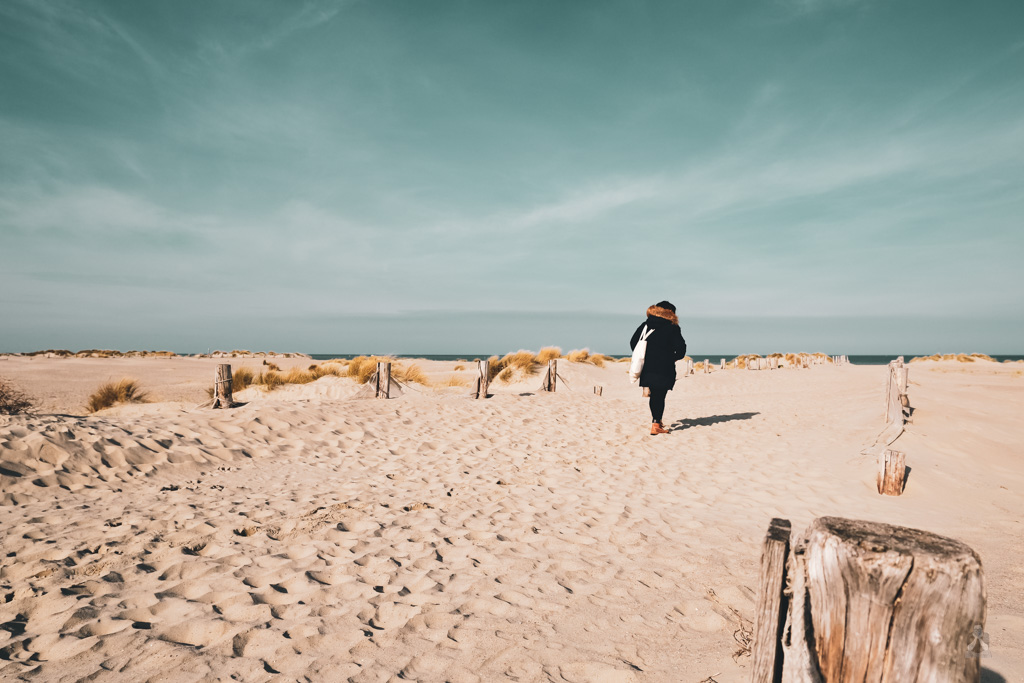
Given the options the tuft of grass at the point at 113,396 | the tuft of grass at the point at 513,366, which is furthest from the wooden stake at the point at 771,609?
the tuft of grass at the point at 513,366

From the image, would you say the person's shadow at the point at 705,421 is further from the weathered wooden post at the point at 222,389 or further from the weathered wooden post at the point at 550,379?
the weathered wooden post at the point at 222,389

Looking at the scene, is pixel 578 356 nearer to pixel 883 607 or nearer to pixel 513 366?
pixel 513 366

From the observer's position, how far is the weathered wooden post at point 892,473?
5473 millimetres

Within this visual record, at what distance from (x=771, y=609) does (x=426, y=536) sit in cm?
315

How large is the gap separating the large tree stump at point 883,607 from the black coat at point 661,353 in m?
7.14

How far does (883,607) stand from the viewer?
4.18 ft

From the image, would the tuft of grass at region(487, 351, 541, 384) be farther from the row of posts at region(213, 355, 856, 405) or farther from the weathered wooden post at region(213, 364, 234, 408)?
the weathered wooden post at region(213, 364, 234, 408)

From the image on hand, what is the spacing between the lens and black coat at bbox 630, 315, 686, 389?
841cm

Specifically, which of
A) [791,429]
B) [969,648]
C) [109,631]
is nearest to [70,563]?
[109,631]

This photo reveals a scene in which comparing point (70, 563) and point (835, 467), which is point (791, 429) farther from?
point (70, 563)

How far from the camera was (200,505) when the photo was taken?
4727 millimetres

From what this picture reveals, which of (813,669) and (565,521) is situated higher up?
(813,669)

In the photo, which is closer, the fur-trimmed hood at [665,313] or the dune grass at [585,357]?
the fur-trimmed hood at [665,313]

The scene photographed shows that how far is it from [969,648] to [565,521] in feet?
11.6
